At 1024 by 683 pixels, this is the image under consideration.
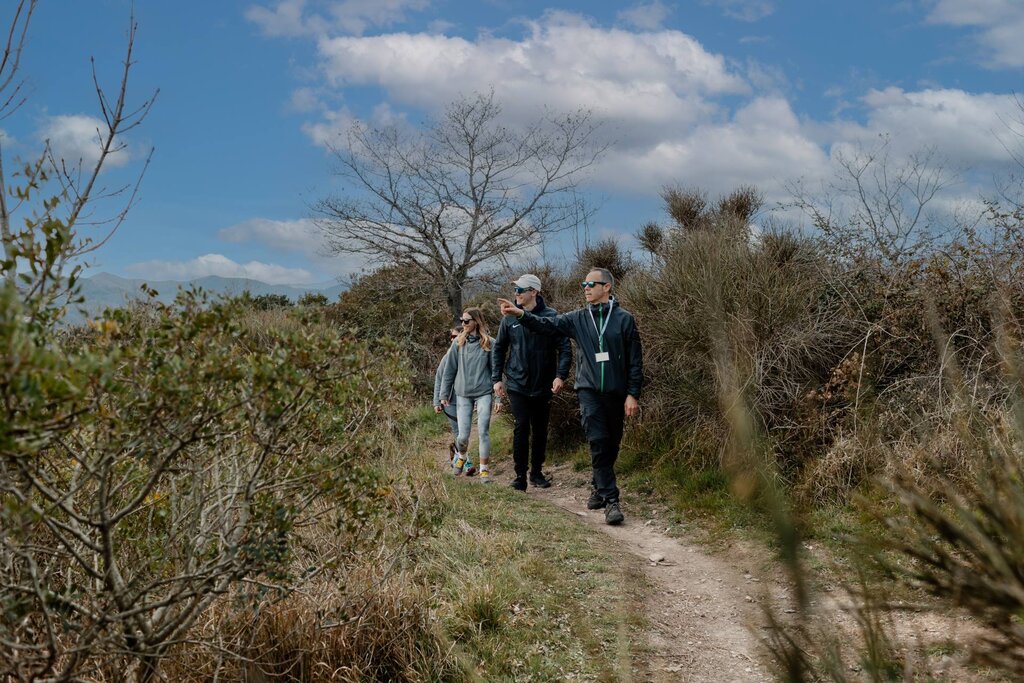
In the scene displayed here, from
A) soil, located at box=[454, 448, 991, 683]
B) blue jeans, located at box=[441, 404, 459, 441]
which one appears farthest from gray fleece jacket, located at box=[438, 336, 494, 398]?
soil, located at box=[454, 448, 991, 683]

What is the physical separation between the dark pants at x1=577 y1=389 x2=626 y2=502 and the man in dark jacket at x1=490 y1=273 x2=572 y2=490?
1.07 meters

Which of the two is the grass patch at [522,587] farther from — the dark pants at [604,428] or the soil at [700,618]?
the dark pants at [604,428]

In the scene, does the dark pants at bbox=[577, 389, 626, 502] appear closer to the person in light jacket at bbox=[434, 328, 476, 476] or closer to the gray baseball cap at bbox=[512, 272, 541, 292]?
the gray baseball cap at bbox=[512, 272, 541, 292]

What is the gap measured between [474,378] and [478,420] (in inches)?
19.6

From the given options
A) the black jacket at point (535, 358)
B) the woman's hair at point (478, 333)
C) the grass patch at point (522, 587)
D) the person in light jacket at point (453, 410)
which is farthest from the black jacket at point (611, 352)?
the person in light jacket at point (453, 410)

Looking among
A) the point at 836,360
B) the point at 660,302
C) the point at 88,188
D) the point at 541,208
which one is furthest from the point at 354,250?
the point at 88,188

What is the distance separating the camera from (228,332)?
9.16 feet

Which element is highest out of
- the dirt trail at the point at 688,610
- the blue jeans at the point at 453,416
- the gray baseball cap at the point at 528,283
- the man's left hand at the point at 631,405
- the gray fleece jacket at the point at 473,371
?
the gray baseball cap at the point at 528,283

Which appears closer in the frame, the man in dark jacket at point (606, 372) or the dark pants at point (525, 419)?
the man in dark jacket at point (606, 372)

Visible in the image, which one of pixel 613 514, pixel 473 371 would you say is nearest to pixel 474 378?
pixel 473 371

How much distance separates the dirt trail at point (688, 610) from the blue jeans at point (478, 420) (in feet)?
5.65

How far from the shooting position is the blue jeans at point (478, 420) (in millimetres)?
9102

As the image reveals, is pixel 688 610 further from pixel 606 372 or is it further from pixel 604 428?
pixel 606 372

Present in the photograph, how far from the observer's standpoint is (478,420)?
29.8ft
